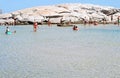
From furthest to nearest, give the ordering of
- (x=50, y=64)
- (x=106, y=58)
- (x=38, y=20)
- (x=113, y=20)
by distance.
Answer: (x=113, y=20) < (x=38, y=20) < (x=106, y=58) < (x=50, y=64)

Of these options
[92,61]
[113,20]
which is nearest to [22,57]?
[92,61]

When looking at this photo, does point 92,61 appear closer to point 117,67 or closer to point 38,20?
point 117,67

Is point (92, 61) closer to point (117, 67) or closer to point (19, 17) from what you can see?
point (117, 67)

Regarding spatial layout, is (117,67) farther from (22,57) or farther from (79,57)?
(22,57)

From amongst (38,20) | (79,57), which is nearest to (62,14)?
(38,20)

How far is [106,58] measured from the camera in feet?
78.2

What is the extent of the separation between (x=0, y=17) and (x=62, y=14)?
64.1 ft

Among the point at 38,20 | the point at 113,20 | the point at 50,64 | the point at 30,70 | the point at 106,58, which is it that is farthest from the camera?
the point at 113,20

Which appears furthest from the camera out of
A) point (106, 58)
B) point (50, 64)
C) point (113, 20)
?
point (113, 20)

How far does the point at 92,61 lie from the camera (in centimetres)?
2241

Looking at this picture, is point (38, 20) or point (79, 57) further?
point (38, 20)

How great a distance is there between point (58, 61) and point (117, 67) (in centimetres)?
375

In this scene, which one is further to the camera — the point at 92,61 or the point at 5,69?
the point at 92,61

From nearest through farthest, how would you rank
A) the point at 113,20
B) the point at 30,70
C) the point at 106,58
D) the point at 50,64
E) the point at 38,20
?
the point at 30,70 < the point at 50,64 < the point at 106,58 < the point at 38,20 < the point at 113,20
